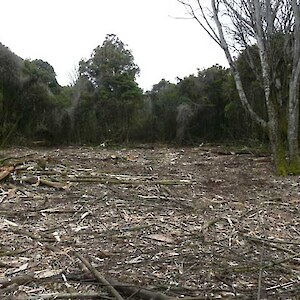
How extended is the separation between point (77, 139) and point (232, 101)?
670cm

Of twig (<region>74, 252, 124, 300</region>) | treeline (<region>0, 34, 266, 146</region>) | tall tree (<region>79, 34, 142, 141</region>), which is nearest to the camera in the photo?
twig (<region>74, 252, 124, 300</region>)

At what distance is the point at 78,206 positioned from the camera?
4.82m

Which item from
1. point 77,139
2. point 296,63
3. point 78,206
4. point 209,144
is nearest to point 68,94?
point 77,139

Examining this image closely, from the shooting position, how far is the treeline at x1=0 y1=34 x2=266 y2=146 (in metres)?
15.8

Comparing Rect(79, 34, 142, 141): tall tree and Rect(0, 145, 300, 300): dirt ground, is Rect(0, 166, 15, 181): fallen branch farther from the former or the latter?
Rect(79, 34, 142, 141): tall tree

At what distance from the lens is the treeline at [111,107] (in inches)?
623

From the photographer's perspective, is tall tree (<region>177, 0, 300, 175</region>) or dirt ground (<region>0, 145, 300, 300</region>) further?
tall tree (<region>177, 0, 300, 175</region>)

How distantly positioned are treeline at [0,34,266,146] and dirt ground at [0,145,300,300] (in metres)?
9.46

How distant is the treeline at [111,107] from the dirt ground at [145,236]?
31.0 feet

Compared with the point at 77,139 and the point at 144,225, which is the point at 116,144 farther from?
the point at 144,225

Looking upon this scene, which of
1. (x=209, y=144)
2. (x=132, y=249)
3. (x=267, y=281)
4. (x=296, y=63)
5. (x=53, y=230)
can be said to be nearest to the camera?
(x=267, y=281)

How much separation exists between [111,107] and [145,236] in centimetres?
1425

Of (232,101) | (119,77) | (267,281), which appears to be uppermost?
(119,77)

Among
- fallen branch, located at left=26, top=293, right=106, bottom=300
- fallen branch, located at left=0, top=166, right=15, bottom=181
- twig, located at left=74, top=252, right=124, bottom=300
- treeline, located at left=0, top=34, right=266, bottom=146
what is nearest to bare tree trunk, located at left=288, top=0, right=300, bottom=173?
fallen branch, located at left=0, top=166, right=15, bottom=181
